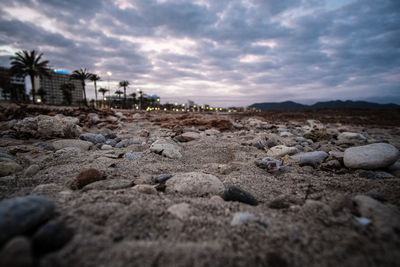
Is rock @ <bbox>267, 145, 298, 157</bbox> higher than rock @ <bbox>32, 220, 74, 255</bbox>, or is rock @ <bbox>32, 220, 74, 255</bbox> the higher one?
rock @ <bbox>32, 220, 74, 255</bbox>

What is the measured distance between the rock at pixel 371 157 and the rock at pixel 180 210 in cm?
286

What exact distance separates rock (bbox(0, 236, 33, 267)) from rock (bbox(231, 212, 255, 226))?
1.21m

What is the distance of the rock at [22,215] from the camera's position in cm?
94

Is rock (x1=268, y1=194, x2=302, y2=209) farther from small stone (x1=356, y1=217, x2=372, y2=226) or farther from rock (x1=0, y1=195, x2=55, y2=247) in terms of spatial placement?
rock (x1=0, y1=195, x2=55, y2=247)

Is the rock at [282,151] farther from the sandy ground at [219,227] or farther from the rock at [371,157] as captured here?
the sandy ground at [219,227]

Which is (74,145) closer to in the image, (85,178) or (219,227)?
(85,178)

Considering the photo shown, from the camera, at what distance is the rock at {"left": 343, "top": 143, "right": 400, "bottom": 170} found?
2543 mm

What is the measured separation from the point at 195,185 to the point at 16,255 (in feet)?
4.71

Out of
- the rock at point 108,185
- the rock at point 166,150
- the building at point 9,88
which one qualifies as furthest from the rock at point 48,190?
the building at point 9,88

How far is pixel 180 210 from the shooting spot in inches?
58.5

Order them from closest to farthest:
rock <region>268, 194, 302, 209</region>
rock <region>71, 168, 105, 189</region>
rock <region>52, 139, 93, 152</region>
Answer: rock <region>268, 194, 302, 209</region>
rock <region>71, 168, 105, 189</region>
rock <region>52, 139, 93, 152</region>

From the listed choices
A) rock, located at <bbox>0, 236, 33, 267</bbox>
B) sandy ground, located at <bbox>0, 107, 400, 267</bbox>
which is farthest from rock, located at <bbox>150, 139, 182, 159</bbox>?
rock, located at <bbox>0, 236, 33, 267</bbox>

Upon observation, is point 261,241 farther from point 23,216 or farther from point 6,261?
point 23,216

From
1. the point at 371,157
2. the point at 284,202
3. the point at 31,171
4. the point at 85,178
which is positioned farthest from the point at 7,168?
the point at 371,157
